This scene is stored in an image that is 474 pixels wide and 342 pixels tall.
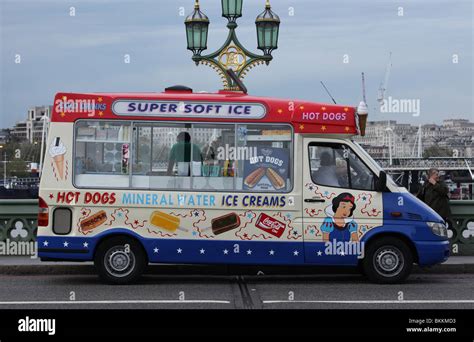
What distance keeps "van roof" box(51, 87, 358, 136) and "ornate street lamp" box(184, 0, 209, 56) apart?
7557 millimetres

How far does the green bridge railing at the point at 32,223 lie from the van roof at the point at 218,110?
3494mm

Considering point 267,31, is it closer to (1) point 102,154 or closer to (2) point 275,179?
(2) point 275,179

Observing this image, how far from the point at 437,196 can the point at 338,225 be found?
3350mm

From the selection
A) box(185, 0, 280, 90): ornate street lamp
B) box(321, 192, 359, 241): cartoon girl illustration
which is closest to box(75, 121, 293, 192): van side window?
box(321, 192, 359, 241): cartoon girl illustration

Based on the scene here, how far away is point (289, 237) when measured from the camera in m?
13.1

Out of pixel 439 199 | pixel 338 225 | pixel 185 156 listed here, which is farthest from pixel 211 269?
pixel 439 199

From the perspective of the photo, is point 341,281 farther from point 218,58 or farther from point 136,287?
point 218,58

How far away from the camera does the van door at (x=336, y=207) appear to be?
1307 centimetres

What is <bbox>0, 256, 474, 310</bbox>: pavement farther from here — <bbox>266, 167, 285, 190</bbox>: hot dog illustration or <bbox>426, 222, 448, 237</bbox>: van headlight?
<bbox>266, 167, 285, 190</bbox>: hot dog illustration

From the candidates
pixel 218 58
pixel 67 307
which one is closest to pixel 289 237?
pixel 67 307

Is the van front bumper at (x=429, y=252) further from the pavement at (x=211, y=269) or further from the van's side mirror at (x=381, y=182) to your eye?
the pavement at (x=211, y=269)

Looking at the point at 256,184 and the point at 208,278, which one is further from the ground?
the point at 256,184

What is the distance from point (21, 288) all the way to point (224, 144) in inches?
136
